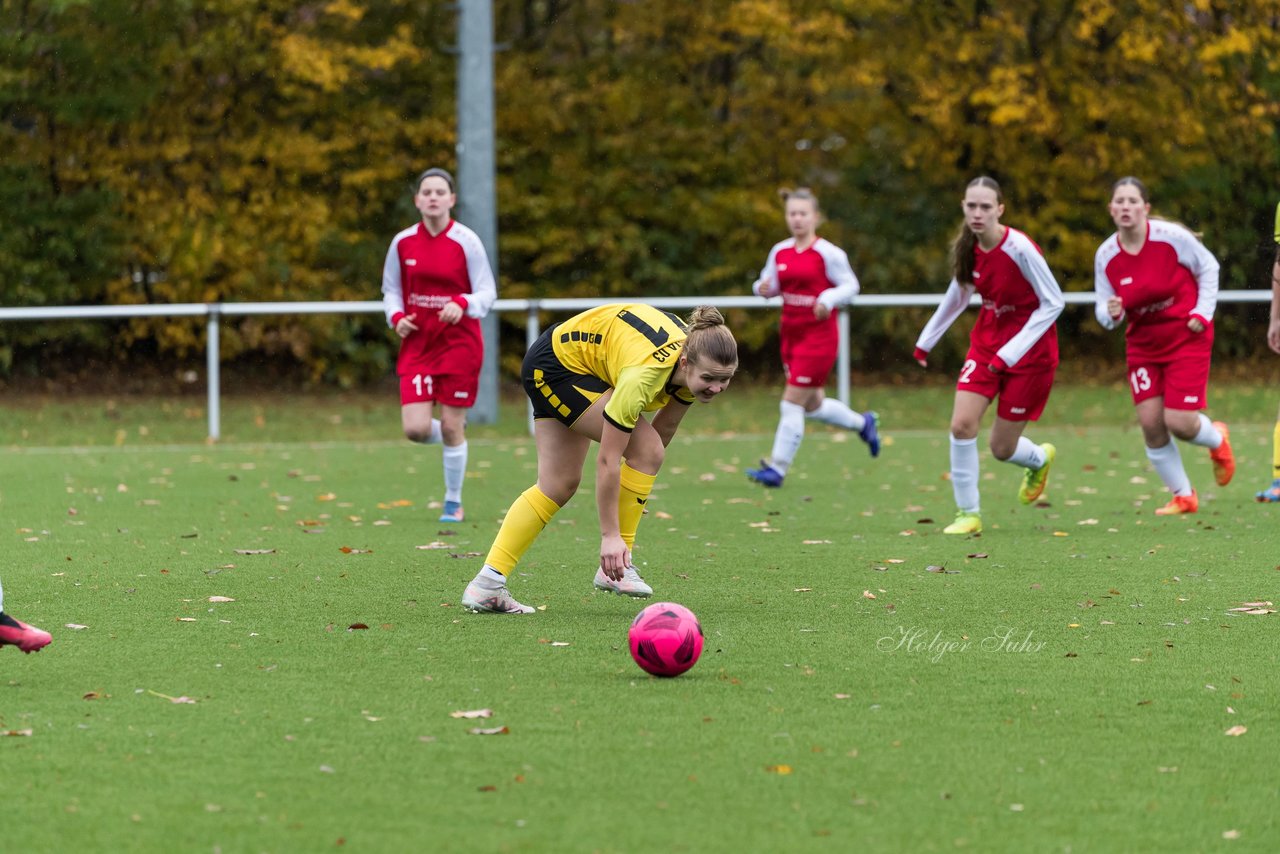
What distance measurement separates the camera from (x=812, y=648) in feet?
20.9

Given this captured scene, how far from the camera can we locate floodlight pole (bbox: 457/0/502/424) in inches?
696

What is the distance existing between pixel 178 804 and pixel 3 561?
15.6 feet

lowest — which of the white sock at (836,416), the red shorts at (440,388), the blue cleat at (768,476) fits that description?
the blue cleat at (768,476)

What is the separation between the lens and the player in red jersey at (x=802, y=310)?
12508 millimetres

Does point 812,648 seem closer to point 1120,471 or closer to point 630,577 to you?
A: point 630,577

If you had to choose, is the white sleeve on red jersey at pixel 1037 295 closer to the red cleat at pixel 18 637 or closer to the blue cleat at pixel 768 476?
the blue cleat at pixel 768 476

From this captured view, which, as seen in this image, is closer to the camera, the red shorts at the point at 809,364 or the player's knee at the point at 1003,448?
the player's knee at the point at 1003,448

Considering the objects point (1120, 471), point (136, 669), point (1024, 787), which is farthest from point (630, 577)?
point (1120, 471)

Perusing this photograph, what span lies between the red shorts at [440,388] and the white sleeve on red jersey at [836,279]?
2834mm

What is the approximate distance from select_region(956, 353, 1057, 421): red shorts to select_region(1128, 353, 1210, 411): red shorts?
0.73 metres

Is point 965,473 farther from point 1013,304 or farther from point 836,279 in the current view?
point 836,279

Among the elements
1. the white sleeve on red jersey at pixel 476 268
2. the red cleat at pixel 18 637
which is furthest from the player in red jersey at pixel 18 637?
the white sleeve on red jersey at pixel 476 268

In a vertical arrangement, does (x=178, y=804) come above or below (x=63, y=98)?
below

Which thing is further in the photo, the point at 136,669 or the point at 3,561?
the point at 3,561
